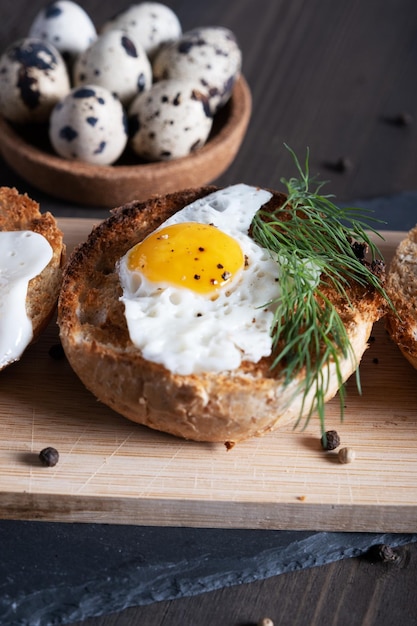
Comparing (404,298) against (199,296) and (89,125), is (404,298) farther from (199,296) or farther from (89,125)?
(89,125)

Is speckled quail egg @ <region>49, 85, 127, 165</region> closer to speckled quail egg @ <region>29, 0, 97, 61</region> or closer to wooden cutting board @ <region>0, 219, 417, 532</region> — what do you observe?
speckled quail egg @ <region>29, 0, 97, 61</region>

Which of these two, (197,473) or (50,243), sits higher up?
(50,243)

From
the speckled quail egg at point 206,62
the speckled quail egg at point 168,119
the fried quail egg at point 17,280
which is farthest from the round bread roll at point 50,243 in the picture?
the speckled quail egg at point 206,62

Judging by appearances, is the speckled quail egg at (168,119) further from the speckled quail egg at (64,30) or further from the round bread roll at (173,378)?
the round bread roll at (173,378)

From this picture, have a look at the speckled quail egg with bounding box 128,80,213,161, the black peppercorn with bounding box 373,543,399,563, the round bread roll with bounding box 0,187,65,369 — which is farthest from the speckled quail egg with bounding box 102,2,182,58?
the black peppercorn with bounding box 373,543,399,563

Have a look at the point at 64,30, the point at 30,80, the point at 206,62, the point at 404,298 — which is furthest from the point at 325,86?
the point at 404,298
